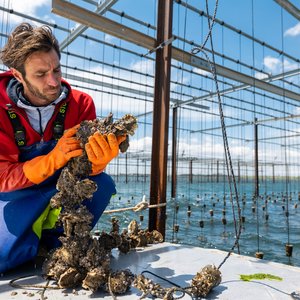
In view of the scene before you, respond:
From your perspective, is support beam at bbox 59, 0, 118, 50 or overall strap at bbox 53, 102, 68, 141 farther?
support beam at bbox 59, 0, 118, 50

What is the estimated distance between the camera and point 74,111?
154cm

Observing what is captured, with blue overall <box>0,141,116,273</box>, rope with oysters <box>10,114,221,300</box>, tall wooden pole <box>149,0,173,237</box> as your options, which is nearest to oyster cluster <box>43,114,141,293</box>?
rope with oysters <box>10,114,221,300</box>

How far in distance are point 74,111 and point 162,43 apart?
4.80ft

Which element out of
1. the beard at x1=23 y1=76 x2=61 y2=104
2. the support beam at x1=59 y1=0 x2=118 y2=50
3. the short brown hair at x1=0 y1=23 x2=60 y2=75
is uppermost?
the support beam at x1=59 y1=0 x2=118 y2=50

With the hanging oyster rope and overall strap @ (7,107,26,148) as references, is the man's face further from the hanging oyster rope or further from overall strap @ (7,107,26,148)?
the hanging oyster rope

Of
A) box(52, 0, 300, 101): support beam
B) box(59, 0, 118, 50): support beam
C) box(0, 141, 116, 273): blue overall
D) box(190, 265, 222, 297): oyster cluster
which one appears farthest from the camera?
box(59, 0, 118, 50): support beam

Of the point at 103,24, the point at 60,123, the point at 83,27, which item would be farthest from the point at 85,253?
the point at 83,27

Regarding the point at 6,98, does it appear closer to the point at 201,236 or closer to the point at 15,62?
the point at 15,62

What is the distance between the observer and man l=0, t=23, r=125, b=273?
4.20ft

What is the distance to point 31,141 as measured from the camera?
1432mm

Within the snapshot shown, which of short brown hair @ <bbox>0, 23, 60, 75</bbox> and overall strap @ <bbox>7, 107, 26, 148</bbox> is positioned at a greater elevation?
short brown hair @ <bbox>0, 23, 60, 75</bbox>

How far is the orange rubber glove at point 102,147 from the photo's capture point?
1197 millimetres

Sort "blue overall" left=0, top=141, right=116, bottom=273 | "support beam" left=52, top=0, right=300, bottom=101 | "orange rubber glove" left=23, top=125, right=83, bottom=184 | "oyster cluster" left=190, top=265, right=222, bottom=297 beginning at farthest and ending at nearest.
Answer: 1. "support beam" left=52, top=0, right=300, bottom=101
2. "blue overall" left=0, top=141, right=116, bottom=273
3. "orange rubber glove" left=23, top=125, right=83, bottom=184
4. "oyster cluster" left=190, top=265, right=222, bottom=297

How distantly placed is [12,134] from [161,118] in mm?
1486
